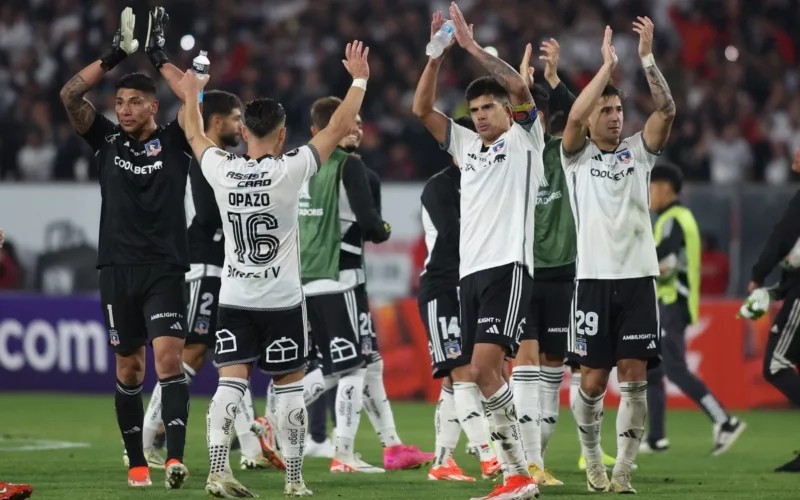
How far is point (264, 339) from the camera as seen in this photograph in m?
8.00

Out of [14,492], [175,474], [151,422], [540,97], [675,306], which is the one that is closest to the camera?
A: [14,492]

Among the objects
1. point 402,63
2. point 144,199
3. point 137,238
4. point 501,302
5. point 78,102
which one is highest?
point 402,63

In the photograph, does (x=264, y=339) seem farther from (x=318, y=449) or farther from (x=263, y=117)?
(x=318, y=449)

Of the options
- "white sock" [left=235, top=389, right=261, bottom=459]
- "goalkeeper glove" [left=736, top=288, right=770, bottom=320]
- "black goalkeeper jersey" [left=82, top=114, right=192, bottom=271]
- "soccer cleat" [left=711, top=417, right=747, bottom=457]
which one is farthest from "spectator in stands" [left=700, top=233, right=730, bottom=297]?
"black goalkeeper jersey" [left=82, top=114, right=192, bottom=271]

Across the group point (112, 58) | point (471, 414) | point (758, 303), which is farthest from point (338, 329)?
point (758, 303)

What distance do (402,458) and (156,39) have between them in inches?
149

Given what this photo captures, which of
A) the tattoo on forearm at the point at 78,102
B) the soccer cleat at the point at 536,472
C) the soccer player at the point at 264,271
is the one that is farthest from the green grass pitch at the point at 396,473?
the tattoo on forearm at the point at 78,102

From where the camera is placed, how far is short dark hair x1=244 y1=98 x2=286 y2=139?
311 inches

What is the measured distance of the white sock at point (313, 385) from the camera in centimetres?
1026

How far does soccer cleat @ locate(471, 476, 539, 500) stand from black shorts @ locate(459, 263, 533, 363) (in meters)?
0.75

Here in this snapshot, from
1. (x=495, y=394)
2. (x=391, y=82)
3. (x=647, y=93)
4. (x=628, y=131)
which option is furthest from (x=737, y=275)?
(x=495, y=394)

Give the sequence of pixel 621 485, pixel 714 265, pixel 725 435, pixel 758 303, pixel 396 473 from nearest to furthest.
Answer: pixel 621 485, pixel 396 473, pixel 758 303, pixel 725 435, pixel 714 265

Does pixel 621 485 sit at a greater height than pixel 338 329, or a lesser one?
lesser

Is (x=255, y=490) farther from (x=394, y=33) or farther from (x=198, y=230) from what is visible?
(x=394, y=33)
